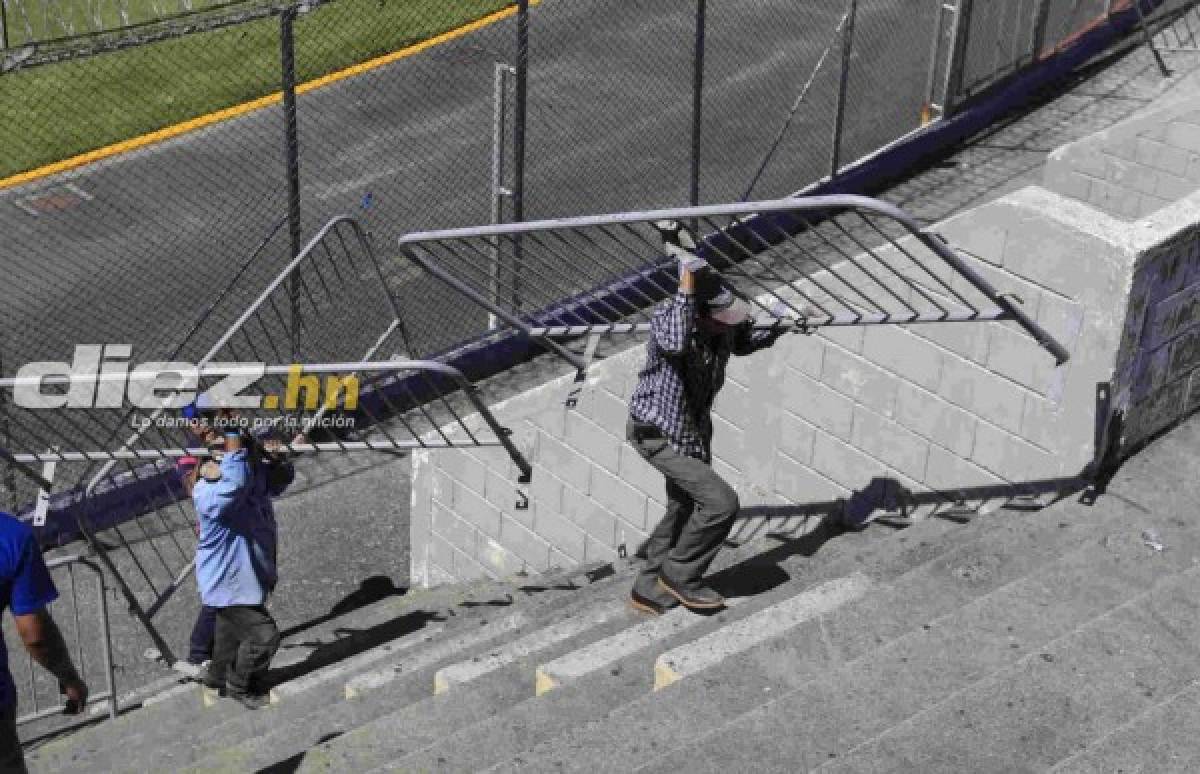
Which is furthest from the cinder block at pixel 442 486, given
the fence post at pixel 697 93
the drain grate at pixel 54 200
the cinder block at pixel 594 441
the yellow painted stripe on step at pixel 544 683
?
the drain grate at pixel 54 200

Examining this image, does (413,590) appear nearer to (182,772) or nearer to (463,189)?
(182,772)

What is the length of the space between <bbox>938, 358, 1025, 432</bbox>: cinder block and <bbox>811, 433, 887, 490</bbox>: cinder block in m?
0.66

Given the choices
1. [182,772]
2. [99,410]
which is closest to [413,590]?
[99,410]

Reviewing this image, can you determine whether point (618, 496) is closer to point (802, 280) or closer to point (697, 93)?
point (802, 280)

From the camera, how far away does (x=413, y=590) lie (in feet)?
34.7

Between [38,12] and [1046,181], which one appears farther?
[38,12]

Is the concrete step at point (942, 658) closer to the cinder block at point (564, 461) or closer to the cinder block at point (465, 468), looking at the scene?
the cinder block at point (564, 461)

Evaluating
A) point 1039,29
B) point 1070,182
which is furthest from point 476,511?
point 1039,29

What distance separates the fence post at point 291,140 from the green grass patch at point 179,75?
17.4 feet

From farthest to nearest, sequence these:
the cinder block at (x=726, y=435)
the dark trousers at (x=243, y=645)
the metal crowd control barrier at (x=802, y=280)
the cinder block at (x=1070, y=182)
Answer: the cinder block at (x=1070, y=182) < the cinder block at (x=726, y=435) < the dark trousers at (x=243, y=645) < the metal crowd control barrier at (x=802, y=280)

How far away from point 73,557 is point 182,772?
1.69 meters

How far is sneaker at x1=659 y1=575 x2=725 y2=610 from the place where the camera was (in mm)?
7824

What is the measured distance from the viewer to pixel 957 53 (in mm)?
14172

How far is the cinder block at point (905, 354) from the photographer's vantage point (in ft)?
26.5
